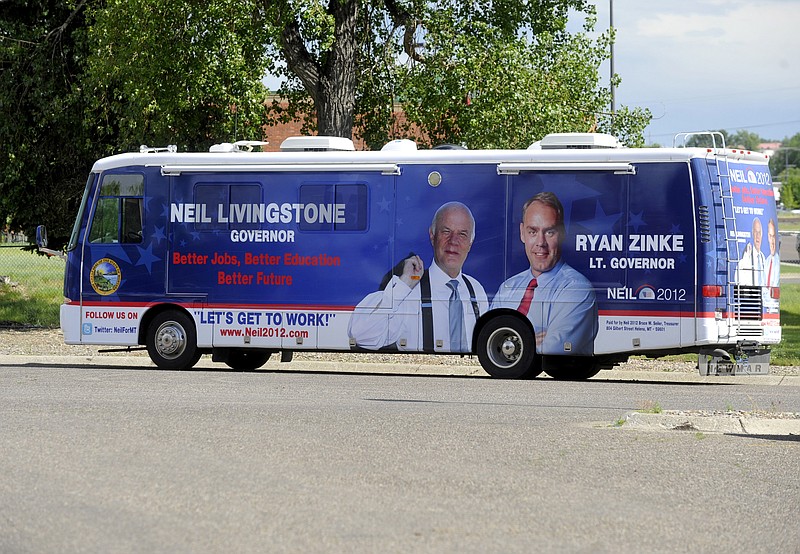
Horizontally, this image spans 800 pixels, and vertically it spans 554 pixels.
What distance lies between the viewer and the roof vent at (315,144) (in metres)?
18.2

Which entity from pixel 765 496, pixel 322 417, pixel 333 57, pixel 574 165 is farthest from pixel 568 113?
pixel 765 496

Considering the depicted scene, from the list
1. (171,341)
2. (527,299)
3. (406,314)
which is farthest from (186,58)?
(527,299)

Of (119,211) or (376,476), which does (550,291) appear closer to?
(119,211)

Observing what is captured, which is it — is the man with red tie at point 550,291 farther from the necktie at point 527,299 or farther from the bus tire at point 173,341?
the bus tire at point 173,341

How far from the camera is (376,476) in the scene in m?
8.71

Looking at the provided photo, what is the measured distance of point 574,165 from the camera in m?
17.0

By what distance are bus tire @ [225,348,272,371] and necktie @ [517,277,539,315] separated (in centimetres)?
407

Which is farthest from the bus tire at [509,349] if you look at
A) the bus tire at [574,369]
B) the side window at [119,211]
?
the side window at [119,211]

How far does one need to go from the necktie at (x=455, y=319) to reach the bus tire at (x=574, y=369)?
1249 millimetres

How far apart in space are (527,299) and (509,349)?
683mm

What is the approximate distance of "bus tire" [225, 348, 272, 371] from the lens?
19281 millimetres

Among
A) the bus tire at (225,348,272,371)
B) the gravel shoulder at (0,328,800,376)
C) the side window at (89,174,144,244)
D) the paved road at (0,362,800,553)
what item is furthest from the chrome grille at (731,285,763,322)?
the side window at (89,174,144,244)

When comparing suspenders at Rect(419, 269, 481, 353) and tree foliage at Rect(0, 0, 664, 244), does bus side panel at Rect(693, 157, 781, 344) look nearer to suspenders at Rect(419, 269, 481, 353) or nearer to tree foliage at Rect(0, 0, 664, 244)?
suspenders at Rect(419, 269, 481, 353)

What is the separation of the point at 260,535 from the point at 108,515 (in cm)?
100
